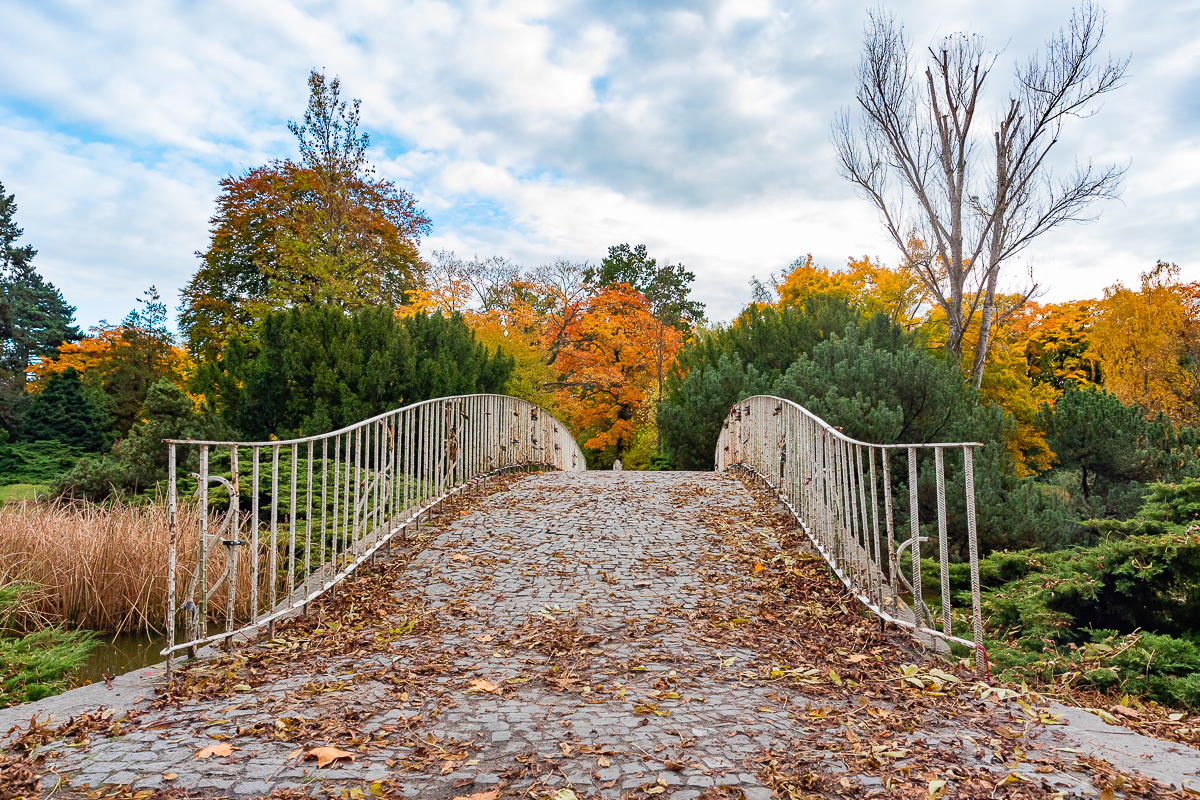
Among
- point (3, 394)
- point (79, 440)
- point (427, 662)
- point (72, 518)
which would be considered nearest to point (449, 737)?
point (427, 662)

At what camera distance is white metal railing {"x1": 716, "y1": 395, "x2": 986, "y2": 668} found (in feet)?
12.3

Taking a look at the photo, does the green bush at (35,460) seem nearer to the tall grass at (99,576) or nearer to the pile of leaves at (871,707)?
the tall grass at (99,576)

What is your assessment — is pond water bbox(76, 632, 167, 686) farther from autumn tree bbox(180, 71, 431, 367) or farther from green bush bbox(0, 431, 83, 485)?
green bush bbox(0, 431, 83, 485)

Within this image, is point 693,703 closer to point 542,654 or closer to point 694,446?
point 542,654

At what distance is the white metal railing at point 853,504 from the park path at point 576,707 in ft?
0.70

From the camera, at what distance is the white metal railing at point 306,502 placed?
376cm

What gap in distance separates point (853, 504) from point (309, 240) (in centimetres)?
1331

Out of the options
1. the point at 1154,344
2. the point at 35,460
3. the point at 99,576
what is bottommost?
the point at 99,576

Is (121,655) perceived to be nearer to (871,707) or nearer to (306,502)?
(306,502)

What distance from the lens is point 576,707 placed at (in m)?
3.15

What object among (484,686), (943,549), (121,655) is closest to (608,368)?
(121,655)

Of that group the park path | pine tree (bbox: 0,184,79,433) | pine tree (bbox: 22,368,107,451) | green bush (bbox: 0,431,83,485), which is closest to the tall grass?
the park path

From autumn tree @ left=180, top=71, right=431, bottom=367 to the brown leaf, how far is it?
11377 mm

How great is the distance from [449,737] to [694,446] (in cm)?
1534
